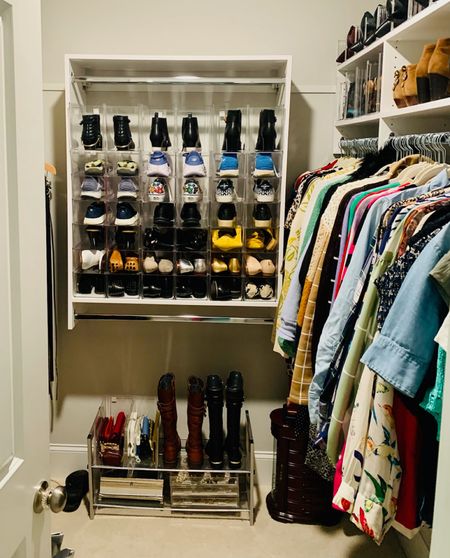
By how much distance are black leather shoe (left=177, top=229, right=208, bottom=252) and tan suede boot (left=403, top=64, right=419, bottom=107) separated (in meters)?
0.95

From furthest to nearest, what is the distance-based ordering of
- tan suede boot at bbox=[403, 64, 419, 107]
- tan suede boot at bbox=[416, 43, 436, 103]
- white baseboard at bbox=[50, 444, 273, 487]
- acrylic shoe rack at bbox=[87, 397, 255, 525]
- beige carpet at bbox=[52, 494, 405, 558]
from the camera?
1. white baseboard at bbox=[50, 444, 273, 487]
2. acrylic shoe rack at bbox=[87, 397, 255, 525]
3. beige carpet at bbox=[52, 494, 405, 558]
4. tan suede boot at bbox=[403, 64, 419, 107]
5. tan suede boot at bbox=[416, 43, 436, 103]

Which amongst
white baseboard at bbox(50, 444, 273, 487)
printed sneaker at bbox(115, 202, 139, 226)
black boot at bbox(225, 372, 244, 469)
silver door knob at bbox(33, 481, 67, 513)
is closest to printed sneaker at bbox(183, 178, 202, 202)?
printed sneaker at bbox(115, 202, 139, 226)

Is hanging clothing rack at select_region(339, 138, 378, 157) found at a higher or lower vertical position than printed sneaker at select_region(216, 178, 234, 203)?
higher

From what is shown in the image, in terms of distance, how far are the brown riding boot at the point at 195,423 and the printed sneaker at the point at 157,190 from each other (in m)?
0.82

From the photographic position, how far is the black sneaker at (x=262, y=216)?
2441mm

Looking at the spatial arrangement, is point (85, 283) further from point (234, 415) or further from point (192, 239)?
point (234, 415)

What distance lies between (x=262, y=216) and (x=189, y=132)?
45 centimetres

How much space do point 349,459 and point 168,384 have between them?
1.34 metres

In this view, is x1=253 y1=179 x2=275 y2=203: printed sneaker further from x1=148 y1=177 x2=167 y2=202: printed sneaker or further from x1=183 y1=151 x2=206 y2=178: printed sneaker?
x1=148 y1=177 x2=167 y2=202: printed sneaker

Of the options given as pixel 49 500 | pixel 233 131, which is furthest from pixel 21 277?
pixel 233 131

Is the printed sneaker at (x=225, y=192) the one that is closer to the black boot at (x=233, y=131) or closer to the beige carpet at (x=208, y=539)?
the black boot at (x=233, y=131)

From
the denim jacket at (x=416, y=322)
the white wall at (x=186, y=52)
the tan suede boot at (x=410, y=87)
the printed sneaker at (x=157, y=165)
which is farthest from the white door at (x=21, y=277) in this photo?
the white wall at (x=186, y=52)

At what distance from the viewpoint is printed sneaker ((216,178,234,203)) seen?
244 centimetres

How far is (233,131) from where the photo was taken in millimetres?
2420
